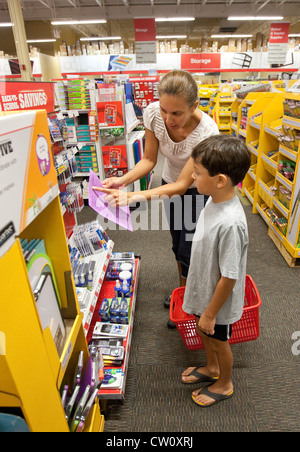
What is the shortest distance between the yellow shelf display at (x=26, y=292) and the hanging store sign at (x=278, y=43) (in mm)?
12521

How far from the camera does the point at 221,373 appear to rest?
182 cm

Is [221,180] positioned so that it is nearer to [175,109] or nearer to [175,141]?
[175,109]

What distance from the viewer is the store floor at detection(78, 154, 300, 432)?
1.76 m

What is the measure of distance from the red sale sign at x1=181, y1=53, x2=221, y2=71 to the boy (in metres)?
11.2

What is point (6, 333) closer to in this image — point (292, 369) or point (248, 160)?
point (248, 160)

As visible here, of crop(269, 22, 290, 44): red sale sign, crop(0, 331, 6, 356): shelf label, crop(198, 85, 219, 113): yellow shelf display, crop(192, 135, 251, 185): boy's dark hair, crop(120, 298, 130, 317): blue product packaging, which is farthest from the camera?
crop(269, 22, 290, 44): red sale sign

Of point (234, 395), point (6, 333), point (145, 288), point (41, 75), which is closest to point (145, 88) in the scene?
point (41, 75)

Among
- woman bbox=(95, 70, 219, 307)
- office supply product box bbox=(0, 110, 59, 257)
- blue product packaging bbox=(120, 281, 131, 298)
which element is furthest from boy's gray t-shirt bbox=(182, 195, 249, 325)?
blue product packaging bbox=(120, 281, 131, 298)

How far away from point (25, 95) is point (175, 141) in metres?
0.94

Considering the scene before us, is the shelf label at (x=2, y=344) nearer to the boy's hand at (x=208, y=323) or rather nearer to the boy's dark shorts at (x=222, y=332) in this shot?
the boy's hand at (x=208, y=323)

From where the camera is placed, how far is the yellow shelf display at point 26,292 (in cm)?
63

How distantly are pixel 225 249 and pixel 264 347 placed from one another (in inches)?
51.1

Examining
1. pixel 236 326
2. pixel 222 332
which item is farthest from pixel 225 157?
pixel 236 326

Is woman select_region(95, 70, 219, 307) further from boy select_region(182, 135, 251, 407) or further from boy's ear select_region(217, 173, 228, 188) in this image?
boy's ear select_region(217, 173, 228, 188)
